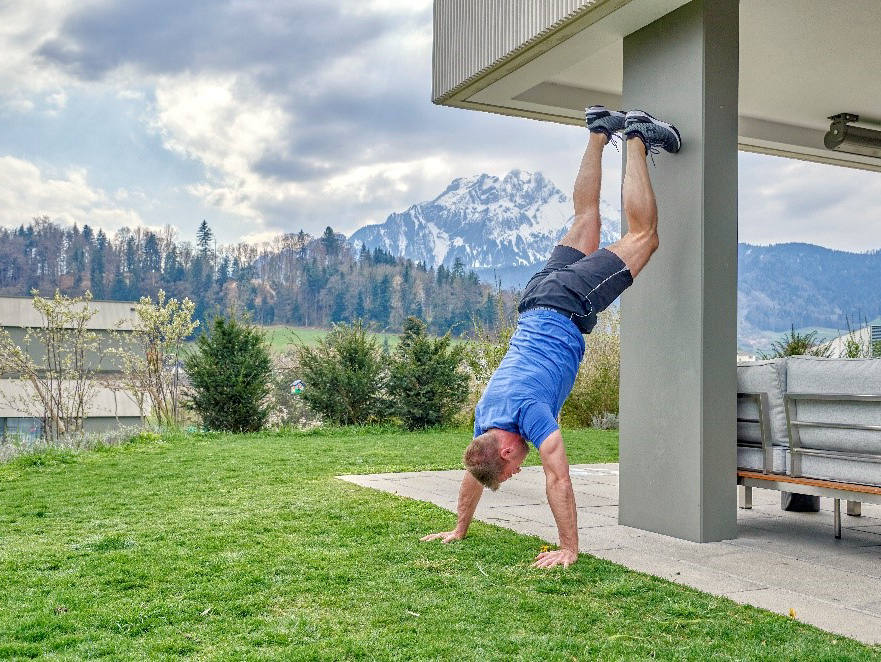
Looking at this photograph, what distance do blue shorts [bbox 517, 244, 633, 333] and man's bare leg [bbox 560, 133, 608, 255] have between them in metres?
0.30

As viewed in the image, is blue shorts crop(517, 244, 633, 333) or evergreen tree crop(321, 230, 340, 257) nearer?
blue shorts crop(517, 244, 633, 333)

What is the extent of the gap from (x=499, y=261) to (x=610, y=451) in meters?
109

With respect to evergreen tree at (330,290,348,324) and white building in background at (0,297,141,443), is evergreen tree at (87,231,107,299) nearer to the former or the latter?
evergreen tree at (330,290,348,324)

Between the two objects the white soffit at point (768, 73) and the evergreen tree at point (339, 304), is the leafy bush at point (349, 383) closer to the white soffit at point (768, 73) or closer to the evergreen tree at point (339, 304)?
the white soffit at point (768, 73)

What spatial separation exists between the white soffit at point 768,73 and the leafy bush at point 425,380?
5.76 m

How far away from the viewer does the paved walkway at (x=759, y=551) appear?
332cm

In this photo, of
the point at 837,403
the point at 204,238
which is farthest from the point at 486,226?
the point at 837,403

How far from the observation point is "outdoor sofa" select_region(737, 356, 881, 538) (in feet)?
13.2

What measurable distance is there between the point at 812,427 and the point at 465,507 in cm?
187

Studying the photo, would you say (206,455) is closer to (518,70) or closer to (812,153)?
(518,70)

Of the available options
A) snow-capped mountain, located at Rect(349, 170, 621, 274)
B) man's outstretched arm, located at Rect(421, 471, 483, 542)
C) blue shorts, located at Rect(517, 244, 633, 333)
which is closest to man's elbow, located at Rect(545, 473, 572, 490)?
man's outstretched arm, located at Rect(421, 471, 483, 542)

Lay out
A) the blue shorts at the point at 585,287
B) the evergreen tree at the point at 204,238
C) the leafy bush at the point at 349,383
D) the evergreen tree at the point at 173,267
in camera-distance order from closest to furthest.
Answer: the blue shorts at the point at 585,287 → the leafy bush at the point at 349,383 → the evergreen tree at the point at 204,238 → the evergreen tree at the point at 173,267

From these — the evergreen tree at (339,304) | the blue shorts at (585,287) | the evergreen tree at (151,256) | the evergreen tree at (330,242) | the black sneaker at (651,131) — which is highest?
the evergreen tree at (330,242)

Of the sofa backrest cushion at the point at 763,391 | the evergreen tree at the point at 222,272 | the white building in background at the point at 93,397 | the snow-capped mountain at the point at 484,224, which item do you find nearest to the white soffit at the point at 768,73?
the sofa backrest cushion at the point at 763,391
